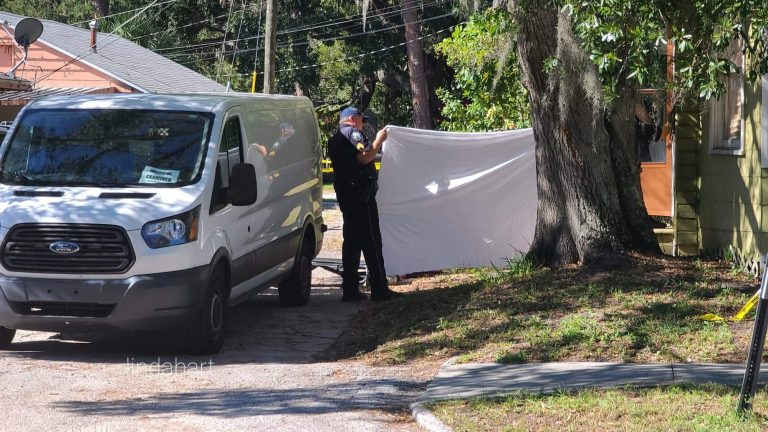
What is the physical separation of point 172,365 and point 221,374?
0.57 meters

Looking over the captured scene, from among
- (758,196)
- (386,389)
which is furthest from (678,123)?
(386,389)

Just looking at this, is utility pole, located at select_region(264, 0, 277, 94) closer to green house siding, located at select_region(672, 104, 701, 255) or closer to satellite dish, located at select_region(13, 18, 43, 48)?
satellite dish, located at select_region(13, 18, 43, 48)

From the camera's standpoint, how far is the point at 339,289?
44.1 feet

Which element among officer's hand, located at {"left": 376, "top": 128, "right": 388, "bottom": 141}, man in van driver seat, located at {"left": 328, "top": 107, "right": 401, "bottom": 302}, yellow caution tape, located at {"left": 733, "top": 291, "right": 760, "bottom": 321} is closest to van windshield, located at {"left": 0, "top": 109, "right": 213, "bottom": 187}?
man in van driver seat, located at {"left": 328, "top": 107, "right": 401, "bottom": 302}

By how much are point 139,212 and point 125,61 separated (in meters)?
21.5

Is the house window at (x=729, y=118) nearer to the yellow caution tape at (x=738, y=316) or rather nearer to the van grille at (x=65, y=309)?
the yellow caution tape at (x=738, y=316)

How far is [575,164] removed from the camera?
11.3 m

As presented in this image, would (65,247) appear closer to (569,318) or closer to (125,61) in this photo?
(569,318)

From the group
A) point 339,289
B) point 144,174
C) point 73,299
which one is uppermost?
point 144,174

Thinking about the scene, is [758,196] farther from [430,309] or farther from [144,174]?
[144,174]

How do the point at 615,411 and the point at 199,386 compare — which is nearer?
the point at 615,411

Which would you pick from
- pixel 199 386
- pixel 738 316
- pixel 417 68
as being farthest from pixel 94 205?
pixel 417 68

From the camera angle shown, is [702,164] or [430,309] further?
[702,164]

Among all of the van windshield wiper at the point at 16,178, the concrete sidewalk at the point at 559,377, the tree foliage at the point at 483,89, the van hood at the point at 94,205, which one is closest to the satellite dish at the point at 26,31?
the tree foliage at the point at 483,89
